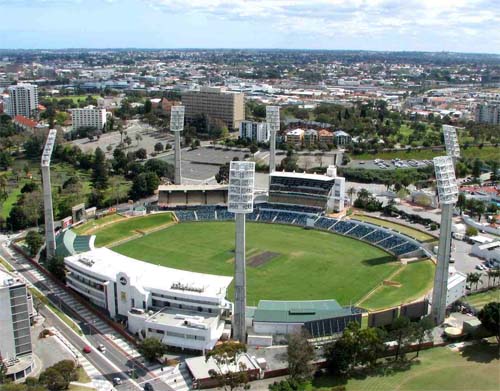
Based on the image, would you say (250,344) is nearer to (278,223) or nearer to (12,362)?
(12,362)

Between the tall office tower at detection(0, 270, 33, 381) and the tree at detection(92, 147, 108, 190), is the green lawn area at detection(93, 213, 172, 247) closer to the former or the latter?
the tree at detection(92, 147, 108, 190)

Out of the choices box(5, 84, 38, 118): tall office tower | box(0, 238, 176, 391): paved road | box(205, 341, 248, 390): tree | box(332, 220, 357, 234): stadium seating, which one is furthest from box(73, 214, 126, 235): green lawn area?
box(5, 84, 38, 118): tall office tower

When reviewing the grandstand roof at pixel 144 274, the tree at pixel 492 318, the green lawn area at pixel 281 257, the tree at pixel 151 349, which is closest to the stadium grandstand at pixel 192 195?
the green lawn area at pixel 281 257

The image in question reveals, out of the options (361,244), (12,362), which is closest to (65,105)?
(361,244)

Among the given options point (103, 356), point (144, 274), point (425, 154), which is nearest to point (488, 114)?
point (425, 154)

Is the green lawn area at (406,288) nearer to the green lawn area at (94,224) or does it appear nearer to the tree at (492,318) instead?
the tree at (492,318)

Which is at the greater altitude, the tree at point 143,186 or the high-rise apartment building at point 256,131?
the high-rise apartment building at point 256,131
